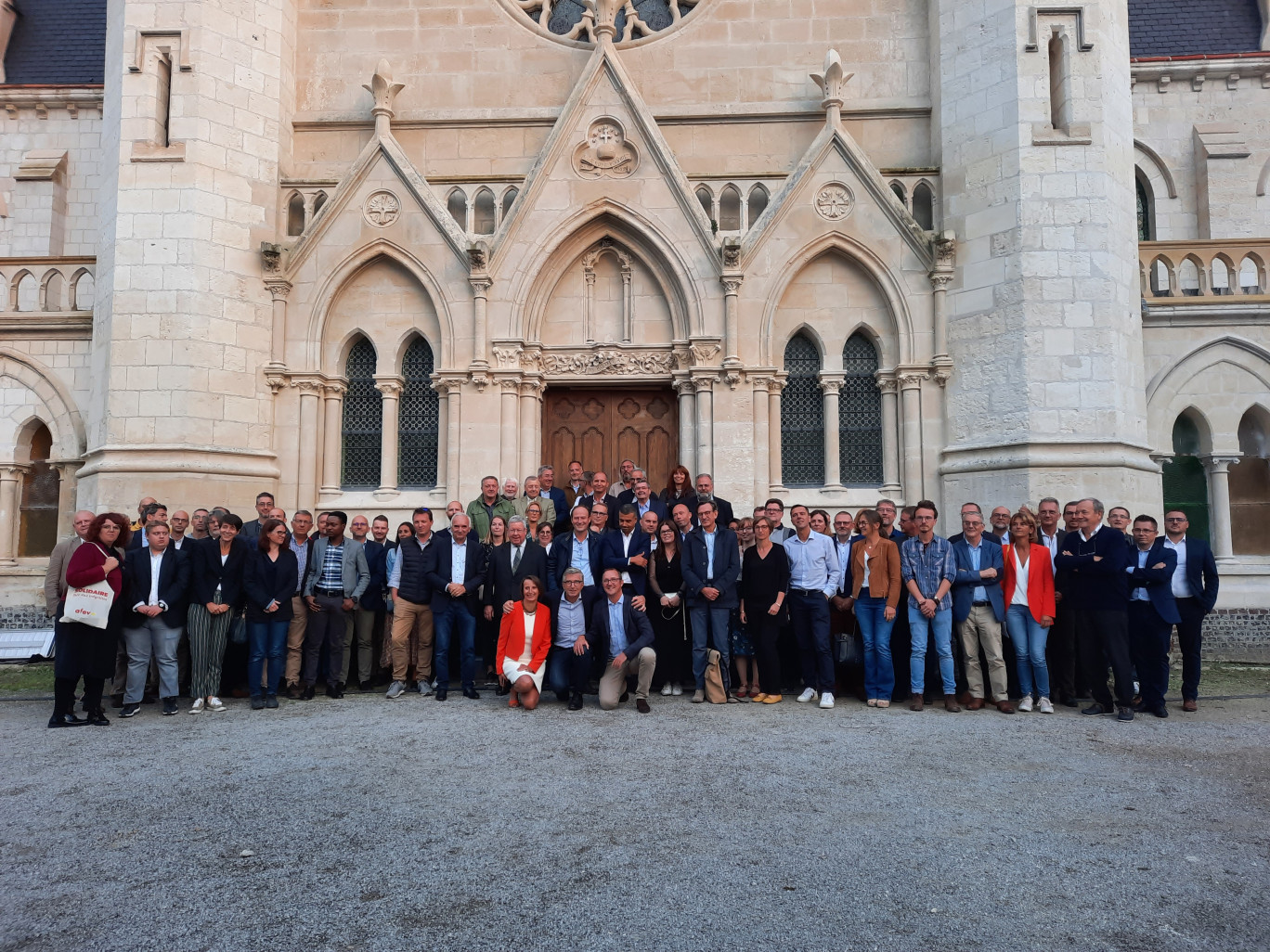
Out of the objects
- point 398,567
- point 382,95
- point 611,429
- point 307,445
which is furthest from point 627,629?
point 382,95

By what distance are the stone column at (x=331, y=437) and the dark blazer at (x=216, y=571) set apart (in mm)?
3822

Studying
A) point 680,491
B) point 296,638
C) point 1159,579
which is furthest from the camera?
point 680,491

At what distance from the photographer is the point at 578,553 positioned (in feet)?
25.4

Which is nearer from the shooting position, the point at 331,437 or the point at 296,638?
the point at 296,638

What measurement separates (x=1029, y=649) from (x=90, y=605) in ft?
24.5

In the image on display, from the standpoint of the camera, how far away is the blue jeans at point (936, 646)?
7.07 meters

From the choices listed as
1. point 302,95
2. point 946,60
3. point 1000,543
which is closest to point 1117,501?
point 1000,543

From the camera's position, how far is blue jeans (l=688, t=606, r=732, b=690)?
23.8 feet

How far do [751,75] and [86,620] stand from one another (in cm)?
1020

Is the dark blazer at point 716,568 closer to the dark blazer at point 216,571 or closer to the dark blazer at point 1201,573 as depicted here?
the dark blazer at point 1201,573

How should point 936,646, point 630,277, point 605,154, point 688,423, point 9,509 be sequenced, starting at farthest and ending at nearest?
point 9,509, point 630,277, point 605,154, point 688,423, point 936,646

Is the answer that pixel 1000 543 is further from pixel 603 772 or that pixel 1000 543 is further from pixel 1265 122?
pixel 1265 122

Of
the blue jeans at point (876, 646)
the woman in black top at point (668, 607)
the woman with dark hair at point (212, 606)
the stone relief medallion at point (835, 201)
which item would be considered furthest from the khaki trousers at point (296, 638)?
the stone relief medallion at point (835, 201)

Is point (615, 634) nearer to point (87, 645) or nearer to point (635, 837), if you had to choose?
point (635, 837)
